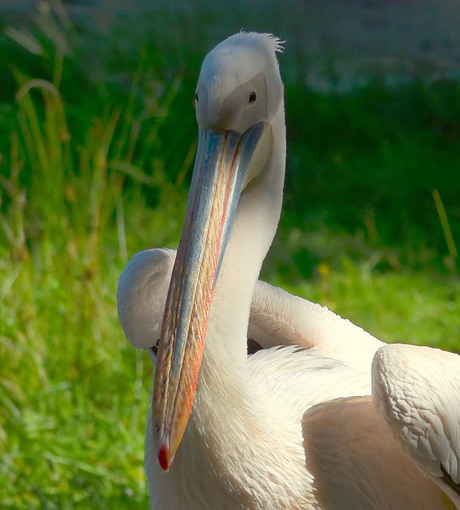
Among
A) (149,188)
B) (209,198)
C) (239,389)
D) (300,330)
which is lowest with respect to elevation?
(239,389)

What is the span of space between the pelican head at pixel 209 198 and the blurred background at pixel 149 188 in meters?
0.99

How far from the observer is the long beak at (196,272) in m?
1.64

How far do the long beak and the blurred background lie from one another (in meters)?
1.02

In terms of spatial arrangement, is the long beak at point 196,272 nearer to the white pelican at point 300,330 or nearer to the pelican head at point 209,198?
the pelican head at point 209,198

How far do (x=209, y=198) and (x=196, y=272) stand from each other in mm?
128

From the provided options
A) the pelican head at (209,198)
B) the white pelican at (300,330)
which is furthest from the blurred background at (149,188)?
the pelican head at (209,198)

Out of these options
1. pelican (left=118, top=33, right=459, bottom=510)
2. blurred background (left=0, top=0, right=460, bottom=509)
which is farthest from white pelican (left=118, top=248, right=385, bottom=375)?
blurred background (left=0, top=0, right=460, bottom=509)

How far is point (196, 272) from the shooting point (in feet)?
5.48

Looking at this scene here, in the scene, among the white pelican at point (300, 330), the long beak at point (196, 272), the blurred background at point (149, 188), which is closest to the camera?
the long beak at point (196, 272)

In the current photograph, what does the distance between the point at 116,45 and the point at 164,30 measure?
0.26 metres

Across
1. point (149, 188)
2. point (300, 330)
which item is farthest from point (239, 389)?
point (149, 188)

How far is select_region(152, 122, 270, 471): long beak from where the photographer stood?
5.37 feet

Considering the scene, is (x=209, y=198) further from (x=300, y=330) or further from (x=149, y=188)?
(x=149, y=188)

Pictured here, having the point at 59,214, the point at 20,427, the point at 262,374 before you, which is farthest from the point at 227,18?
the point at 262,374
